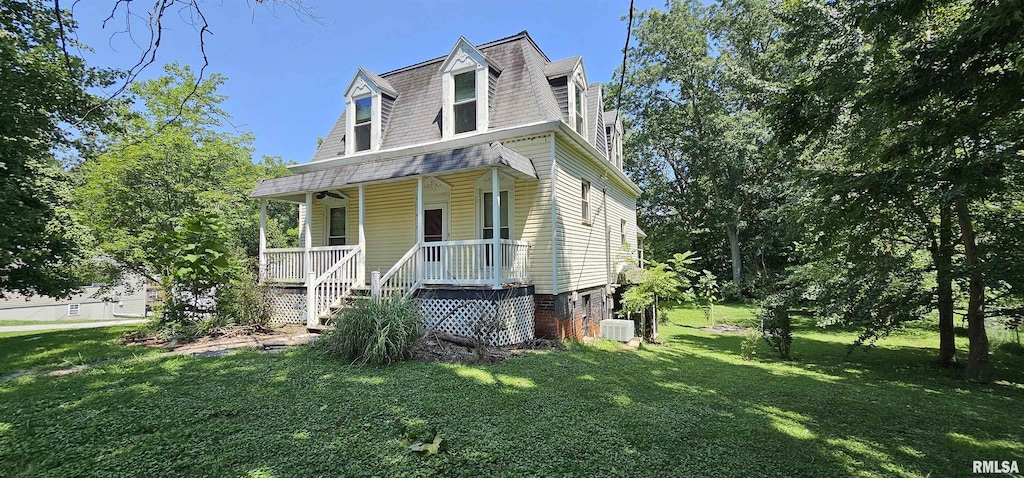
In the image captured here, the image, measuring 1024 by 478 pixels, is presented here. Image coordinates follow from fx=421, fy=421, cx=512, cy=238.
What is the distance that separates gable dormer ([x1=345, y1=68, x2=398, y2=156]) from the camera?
1209 centimetres

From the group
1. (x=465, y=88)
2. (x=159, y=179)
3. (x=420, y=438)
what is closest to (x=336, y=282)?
(x=465, y=88)

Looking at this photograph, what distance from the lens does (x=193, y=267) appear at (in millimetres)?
8586

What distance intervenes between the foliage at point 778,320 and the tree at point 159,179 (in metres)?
12.5

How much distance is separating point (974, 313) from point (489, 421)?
9280mm

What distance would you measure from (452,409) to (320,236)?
32.6 feet

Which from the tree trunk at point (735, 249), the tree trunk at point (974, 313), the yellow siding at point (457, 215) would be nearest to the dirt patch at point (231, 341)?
the yellow siding at point (457, 215)

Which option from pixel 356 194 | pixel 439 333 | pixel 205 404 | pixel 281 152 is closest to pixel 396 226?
pixel 356 194

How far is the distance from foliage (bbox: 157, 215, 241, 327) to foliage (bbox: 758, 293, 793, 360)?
11998 millimetres

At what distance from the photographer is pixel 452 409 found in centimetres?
458

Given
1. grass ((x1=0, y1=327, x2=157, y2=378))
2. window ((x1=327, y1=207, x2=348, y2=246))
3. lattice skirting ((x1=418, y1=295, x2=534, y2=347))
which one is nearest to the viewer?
grass ((x1=0, y1=327, x2=157, y2=378))

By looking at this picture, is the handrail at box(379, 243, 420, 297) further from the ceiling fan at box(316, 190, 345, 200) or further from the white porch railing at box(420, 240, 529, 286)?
the ceiling fan at box(316, 190, 345, 200)

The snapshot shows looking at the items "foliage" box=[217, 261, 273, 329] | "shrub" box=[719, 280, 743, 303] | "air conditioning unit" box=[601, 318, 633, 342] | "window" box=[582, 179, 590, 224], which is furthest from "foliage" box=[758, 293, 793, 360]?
"shrub" box=[719, 280, 743, 303]

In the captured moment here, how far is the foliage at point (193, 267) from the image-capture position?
8594 millimetres

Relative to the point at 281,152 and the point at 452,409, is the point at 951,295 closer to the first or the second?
the point at 452,409
